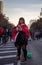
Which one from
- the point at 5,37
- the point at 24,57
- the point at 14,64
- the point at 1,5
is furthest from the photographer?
the point at 1,5

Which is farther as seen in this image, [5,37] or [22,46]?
[5,37]

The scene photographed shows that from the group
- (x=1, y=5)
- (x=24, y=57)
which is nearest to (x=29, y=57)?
(x=24, y=57)

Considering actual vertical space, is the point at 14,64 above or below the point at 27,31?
below

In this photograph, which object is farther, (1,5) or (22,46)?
(1,5)

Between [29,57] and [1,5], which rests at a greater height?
[1,5]

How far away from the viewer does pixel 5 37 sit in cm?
3544

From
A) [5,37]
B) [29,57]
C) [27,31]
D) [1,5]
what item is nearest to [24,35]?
[27,31]

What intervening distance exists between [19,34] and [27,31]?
320 mm

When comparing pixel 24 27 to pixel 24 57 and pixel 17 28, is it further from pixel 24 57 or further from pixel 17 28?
pixel 24 57

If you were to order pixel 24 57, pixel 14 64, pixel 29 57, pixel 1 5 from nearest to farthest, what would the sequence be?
pixel 14 64 → pixel 24 57 → pixel 29 57 → pixel 1 5

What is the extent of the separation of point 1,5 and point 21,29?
18438 cm

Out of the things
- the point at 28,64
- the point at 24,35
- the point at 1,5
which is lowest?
the point at 28,64

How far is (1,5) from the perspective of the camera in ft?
645

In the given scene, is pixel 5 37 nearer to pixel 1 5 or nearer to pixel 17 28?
pixel 17 28
